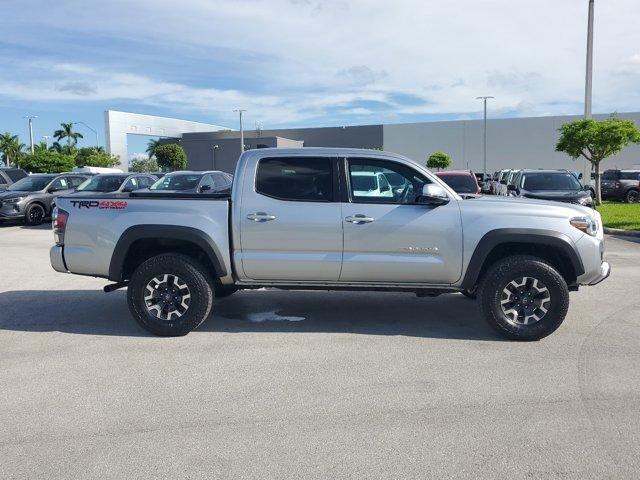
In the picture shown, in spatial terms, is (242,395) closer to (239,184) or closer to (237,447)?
(237,447)

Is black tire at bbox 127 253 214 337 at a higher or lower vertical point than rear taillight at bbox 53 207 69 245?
lower

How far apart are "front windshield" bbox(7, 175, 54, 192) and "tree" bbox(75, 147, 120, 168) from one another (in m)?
50.3

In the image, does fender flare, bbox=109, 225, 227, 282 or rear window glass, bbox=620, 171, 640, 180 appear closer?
fender flare, bbox=109, 225, 227, 282

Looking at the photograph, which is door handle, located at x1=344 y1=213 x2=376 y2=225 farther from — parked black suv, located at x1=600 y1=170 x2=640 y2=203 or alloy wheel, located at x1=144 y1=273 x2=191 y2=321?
parked black suv, located at x1=600 y1=170 x2=640 y2=203

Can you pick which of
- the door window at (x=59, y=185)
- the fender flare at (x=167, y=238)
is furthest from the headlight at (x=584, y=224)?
the door window at (x=59, y=185)

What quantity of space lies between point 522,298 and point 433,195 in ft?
4.51

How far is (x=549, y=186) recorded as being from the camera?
15375 millimetres

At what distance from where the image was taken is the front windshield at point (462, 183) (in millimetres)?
15006

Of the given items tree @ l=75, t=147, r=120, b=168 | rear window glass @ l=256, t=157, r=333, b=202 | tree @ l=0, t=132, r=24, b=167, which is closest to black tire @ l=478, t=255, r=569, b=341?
rear window glass @ l=256, t=157, r=333, b=202

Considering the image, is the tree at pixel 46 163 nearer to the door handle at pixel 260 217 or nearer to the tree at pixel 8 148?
the tree at pixel 8 148

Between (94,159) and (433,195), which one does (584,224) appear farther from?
(94,159)

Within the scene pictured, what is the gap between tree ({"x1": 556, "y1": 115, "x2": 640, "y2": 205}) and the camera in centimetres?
2344

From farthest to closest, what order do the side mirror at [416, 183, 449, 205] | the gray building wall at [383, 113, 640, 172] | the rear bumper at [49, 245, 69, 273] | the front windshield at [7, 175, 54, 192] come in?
the gray building wall at [383, 113, 640, 172] → the front windshield at [7, 175, 54, 192] → the rear bumper at [49, 245, 69, 273] → the side mirror at [416, 183, 449, 205]

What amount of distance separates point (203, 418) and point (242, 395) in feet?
1.51
